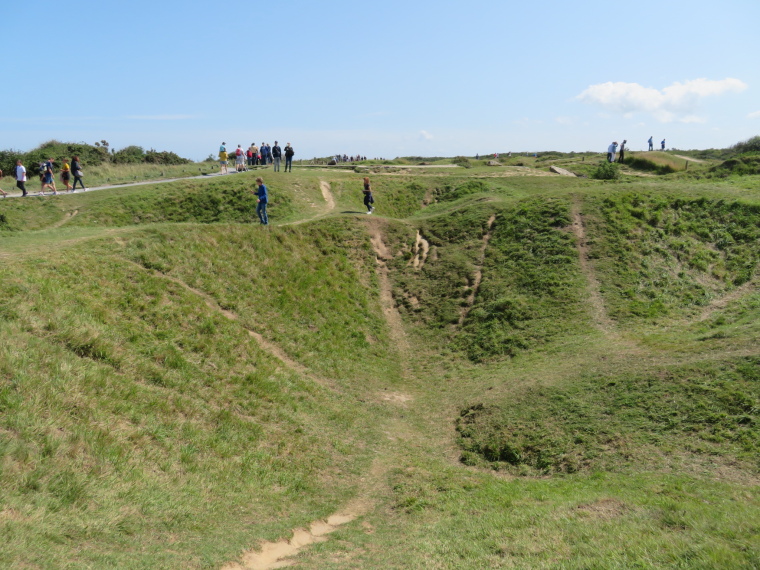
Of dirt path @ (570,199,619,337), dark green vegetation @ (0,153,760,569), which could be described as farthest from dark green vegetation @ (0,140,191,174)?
dirt path @ (570,199,619,337)

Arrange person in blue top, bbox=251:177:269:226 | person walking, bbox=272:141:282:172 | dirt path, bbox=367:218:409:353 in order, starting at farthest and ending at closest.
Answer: person walking, bbox=272:141:282:172 → person in blue top, bbox=251:177:269:226 → dirt path, bbox=367:218:409:353

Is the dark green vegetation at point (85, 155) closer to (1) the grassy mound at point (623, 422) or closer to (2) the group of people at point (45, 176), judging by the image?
(2) the group of people at point (45, 176)

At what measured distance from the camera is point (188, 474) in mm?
11969

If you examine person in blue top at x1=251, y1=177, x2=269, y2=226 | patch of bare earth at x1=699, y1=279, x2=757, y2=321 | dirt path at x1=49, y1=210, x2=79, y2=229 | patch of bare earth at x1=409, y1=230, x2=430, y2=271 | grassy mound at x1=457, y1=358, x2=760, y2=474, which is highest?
person in blue top at x1=251, y1=177, x2=269, y2=226

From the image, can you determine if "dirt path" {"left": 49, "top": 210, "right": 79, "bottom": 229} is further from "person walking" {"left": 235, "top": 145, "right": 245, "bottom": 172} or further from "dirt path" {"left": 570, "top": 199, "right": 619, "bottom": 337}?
"dirt path" {"left": 570, "top": 199, "right": 619, "bottom": 337}

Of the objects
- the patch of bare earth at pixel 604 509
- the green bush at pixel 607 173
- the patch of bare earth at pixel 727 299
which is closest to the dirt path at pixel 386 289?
the patch of bare earth at pixel 727 299

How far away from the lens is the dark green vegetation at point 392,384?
9.70 m

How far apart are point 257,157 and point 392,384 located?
37319 mm

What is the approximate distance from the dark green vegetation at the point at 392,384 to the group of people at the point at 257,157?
9.98 m

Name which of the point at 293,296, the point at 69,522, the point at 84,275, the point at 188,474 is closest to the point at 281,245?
the point at 293,296

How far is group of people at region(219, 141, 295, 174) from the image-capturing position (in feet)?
139

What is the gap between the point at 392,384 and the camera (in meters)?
22.1

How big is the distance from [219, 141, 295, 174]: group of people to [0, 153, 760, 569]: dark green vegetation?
9982 millimetres

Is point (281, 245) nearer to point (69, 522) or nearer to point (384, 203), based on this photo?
point (384, 203)
